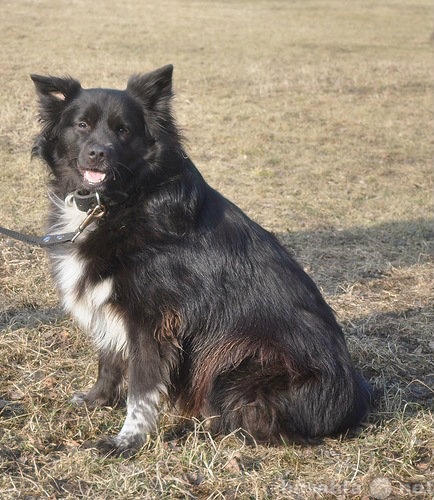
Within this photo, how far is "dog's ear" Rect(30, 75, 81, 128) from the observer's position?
3801 mm

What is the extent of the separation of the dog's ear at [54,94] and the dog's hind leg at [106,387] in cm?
141

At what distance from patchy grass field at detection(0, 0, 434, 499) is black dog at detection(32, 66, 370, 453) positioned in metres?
0.24

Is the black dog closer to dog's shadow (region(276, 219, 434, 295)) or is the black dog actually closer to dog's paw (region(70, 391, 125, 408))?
dog's paw (region(70, 391, 125, 408))

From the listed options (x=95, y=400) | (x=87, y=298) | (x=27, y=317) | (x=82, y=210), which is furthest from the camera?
(x=27, y=317)

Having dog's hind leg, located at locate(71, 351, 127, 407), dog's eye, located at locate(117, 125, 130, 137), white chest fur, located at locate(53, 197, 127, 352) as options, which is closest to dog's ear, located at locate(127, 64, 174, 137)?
dog's eye, located at locate(117, 125, 130, 137)

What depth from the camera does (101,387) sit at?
4223mm

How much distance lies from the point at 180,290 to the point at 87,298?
0.53 meters

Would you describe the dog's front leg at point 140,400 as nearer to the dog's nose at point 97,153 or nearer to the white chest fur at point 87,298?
the white chest fur at point 87,298

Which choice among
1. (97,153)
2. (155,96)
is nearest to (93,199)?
(97,153)

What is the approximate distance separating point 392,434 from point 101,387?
1702 millimetres

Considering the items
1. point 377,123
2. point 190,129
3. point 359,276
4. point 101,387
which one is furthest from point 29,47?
point 101,387

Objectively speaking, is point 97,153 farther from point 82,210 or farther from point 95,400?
point 95,400

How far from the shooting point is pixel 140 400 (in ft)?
12.4

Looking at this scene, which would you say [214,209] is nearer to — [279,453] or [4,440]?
[279,453]
